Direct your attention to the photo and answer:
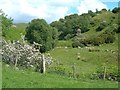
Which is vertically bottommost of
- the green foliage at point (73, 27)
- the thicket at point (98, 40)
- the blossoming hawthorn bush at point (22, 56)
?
the blossoming hawthorn bush at point (22, 56)

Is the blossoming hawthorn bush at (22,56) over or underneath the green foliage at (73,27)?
underneath

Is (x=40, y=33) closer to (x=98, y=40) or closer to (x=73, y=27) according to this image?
(x=98, y=40)

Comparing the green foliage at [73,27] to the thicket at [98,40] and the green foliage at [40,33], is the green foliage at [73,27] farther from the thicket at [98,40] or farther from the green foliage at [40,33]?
the green foliage at [40,33]

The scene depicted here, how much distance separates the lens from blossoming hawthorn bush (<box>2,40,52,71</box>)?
34.0 meters

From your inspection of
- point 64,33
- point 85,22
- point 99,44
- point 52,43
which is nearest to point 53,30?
point 52,43

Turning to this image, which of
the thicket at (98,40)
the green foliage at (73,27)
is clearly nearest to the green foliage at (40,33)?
the thicket at (98,40)

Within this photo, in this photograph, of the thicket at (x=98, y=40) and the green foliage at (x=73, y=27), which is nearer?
the thicket at (x=98, y=40)

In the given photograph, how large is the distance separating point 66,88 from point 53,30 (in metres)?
62.9

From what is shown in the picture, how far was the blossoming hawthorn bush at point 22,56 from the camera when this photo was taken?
34.0 m

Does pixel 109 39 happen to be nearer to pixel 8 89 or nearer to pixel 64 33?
pixel 64 33

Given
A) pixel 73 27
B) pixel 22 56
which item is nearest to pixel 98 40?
pixel 73 27

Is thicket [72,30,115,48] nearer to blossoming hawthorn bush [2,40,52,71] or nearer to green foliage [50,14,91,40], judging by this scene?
green foliage [50,14,91,40]

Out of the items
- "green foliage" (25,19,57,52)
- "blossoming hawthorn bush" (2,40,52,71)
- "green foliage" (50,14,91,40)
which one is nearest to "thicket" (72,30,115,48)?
"green foliage" (25,19,57,52)

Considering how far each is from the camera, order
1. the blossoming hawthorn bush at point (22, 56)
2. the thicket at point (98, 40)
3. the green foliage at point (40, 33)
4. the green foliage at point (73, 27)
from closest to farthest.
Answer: the blossoming hawthorn bush at point (22, 56) < the green foliage at point (40, 33) < the thicket at point (98, 40) < the green foliage at point (73, 27)
